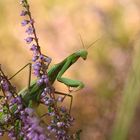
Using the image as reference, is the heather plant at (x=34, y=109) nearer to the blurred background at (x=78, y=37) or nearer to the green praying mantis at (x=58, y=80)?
the green praying mantis at (x=58, y=80)

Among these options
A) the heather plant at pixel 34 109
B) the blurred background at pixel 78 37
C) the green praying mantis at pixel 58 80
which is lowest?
the blurred background at pixel 78 37

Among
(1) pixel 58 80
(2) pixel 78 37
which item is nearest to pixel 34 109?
(1) pixel 58 80

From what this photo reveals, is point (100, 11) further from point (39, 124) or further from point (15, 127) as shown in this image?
point (39, 124)

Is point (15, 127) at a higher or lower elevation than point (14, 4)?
higher

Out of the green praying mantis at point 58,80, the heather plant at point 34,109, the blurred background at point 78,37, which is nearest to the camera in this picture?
the heather plant at point 34,109

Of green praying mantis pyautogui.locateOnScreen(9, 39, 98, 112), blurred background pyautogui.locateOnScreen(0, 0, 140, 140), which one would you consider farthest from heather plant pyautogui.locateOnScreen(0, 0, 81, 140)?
blurred background pyautogui.locateOnScreen(0, 0, 140, 140)

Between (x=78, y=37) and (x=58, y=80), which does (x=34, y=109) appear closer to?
(x=58, y=80)

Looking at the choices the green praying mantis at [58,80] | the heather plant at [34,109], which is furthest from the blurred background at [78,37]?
the heather plant at [34,109]

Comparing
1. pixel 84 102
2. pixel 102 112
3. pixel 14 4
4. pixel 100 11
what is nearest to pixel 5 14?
pixel 14 4

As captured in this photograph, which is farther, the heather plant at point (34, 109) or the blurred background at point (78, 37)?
the blurred background at point (78, 37)
